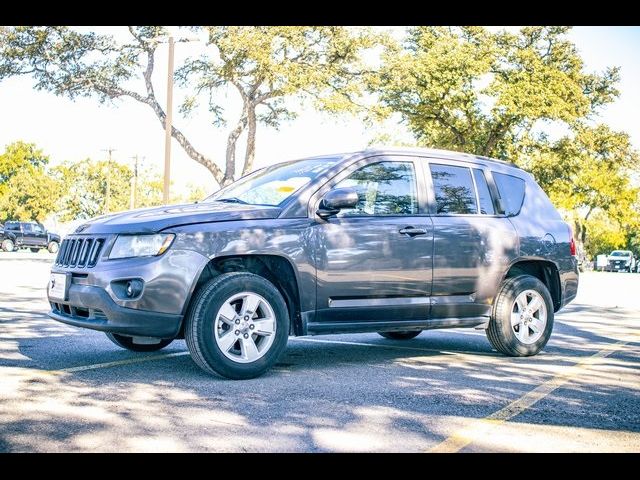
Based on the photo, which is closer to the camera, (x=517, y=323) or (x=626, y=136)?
(x=517, y=323)

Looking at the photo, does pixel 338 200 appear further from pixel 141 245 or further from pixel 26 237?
pixel 26 237

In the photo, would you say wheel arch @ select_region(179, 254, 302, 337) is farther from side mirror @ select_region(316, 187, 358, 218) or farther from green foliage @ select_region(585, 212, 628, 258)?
green foliage @ select_region(585, 212, 628, 258)

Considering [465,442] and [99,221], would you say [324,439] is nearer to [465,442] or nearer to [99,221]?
[465,442]

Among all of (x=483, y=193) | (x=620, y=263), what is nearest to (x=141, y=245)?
(x=483, y=193)

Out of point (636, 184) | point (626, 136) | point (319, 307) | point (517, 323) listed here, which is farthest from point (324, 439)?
point (636, 184)

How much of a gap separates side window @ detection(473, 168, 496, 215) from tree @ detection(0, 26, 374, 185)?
70.7 feet

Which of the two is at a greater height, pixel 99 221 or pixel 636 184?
pixel 636 184

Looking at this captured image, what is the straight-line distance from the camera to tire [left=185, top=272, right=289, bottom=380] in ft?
19.7

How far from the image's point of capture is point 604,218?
77750 millimetres

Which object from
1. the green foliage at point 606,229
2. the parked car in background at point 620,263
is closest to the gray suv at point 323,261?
the parked car in background at point 620,263

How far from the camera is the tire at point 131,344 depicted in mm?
7359

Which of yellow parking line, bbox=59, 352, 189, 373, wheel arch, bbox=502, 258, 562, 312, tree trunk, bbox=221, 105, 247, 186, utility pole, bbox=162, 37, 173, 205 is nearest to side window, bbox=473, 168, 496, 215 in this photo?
wheel arch, bbox=502, 258, 562, 312

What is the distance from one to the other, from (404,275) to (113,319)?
239cm

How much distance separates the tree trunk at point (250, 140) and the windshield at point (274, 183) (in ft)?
77.1
